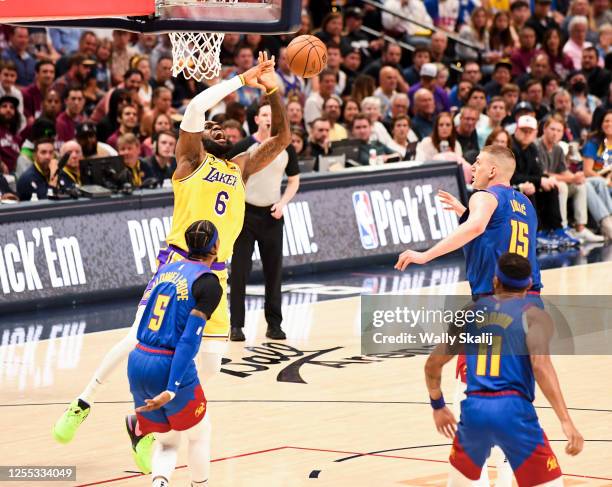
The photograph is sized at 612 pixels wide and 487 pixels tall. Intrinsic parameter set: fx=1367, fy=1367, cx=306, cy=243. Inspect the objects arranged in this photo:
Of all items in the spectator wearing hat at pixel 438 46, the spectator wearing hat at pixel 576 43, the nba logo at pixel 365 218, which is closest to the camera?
the nba logo at pixel 365 218

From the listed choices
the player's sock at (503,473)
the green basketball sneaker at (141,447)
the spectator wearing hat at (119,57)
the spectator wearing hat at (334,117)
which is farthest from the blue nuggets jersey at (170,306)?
the spectator wearing hat at (119,57)

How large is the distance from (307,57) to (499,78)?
12.3 meters

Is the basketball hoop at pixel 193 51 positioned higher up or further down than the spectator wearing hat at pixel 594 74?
higher up

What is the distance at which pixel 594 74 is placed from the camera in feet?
76.1

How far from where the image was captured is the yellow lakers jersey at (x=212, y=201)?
880cm

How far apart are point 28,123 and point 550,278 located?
699cm

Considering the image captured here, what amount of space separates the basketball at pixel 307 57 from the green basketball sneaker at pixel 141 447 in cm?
345

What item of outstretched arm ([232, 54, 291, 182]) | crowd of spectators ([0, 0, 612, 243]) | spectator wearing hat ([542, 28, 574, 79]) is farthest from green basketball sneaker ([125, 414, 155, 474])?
spectator wearing hat ([542, 28, 574, 79])

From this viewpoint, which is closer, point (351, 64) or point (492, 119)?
point (492, 119)

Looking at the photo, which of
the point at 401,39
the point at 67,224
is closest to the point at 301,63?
the point at 67,224

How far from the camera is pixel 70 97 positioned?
17094mm

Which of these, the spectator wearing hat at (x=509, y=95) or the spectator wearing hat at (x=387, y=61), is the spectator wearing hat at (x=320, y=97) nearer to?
the spectator wearing hat at (x=387, y=61)

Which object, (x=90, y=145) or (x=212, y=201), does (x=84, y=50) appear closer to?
(x=90, y=145)

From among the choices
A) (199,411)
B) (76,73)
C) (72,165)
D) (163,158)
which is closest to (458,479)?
(199,411)
